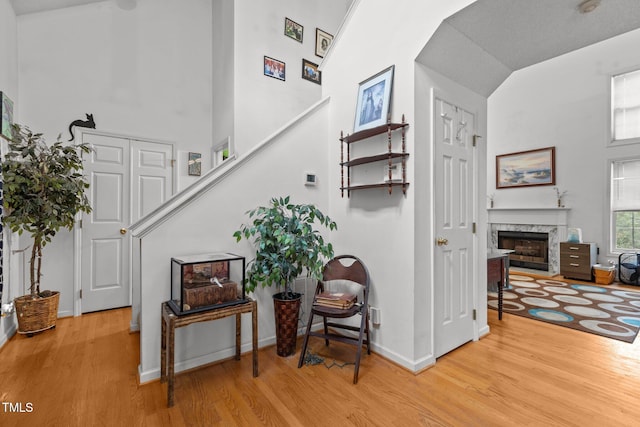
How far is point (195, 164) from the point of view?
426 centimetres

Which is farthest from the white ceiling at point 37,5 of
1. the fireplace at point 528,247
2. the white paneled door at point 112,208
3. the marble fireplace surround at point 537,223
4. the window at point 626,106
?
the window at point 626,106

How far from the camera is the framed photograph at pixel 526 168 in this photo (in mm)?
5879

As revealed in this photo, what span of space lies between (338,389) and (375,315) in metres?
0.68

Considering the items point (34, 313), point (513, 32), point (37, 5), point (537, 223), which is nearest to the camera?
point (513, 32)

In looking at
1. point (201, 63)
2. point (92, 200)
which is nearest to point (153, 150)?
point (92, 200)

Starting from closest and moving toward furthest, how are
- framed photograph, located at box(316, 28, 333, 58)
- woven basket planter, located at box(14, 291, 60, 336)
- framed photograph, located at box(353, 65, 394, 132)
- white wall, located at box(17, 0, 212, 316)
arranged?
framed photograph, located at box(353, 65, 394, 132) → woven basket planter, located at box(14, 291, 60, 336) → white wall, located at box(17, 0, 212, 316) → framed photograph, located at box(316, 28, 333, 58)

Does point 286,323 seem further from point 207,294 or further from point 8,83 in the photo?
point 8,83

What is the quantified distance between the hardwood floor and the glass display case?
22.1 inches

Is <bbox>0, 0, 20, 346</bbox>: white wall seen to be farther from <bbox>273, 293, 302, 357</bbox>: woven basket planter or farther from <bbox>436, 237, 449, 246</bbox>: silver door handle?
<bbox>436, 237, 449, 246</bbox>: silver door handle

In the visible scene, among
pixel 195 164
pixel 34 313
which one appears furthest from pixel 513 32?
pixel 34 313

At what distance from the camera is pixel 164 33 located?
13.1 feet

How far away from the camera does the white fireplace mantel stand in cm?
566

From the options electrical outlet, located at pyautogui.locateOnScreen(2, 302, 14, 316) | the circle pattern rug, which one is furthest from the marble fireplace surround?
electrical outlet, located at pyautogui.locateOnScreen(2, 302, 14, 316)

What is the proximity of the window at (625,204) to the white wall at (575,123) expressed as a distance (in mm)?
177
